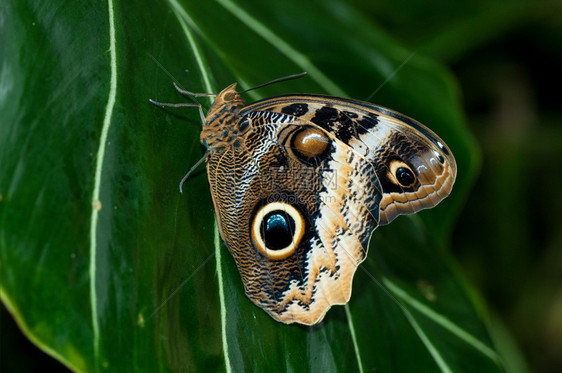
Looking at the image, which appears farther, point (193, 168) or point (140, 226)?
point (193, 168)

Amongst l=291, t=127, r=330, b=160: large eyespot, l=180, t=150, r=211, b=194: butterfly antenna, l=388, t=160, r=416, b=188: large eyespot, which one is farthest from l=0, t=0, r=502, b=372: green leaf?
l=388, t=160, r=416, b=188: large eyespot

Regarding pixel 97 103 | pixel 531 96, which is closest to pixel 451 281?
pixel 97 103

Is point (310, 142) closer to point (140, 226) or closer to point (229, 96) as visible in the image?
point (229, 96)

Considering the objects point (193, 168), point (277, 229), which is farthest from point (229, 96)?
point (277, 229)

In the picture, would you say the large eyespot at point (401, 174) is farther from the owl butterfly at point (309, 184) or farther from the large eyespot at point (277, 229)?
the large eyespot at point (277, 229)

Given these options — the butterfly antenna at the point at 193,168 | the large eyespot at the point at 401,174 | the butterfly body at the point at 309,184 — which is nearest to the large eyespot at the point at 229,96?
the butterfly body at the point at 309,184

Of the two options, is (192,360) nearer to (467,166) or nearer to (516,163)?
(467,166)

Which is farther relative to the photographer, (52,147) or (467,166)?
(467,166)
